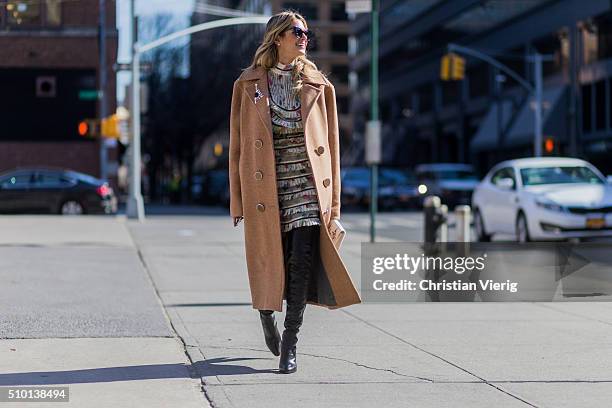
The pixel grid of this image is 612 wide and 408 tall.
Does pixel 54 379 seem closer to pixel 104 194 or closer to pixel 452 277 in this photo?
pixel 452 277

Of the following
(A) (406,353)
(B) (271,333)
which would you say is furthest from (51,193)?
(B) (271,333)

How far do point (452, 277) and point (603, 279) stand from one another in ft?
6.70

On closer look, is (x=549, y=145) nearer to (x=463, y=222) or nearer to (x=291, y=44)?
(x=463, y=222)

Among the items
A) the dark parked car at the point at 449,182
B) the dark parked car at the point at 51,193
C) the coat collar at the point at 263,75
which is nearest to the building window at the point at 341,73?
the dark parked car at the point at 449,182

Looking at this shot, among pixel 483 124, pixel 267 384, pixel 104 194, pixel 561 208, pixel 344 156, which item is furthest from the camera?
pixel 344 156

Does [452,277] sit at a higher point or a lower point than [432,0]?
lower

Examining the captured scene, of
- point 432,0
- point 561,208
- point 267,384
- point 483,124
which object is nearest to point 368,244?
point 561,208

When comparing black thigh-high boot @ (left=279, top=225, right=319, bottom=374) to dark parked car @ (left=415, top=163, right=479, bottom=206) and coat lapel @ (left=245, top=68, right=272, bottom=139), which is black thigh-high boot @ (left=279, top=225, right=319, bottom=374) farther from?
dark parked car @ (left=415, top=163, right=479, bottom=206)

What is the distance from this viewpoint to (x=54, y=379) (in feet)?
21.3

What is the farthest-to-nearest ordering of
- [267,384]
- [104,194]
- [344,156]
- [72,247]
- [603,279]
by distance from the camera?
[344,156], [104,194], [72,247], [603,279], [267,384]

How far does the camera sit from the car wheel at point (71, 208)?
30500 millimetres

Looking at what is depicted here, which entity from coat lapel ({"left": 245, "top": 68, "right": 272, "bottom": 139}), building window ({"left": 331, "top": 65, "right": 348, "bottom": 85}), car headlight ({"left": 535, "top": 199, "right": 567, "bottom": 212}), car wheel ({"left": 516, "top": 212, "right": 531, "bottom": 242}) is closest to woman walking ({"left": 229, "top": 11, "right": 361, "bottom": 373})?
coat lapel ({"left": 245, "top": 68, "right": 272, "bottom": 139})

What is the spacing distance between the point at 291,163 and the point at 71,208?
24544mm

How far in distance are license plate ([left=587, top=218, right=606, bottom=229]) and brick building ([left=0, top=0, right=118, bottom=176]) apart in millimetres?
9742
